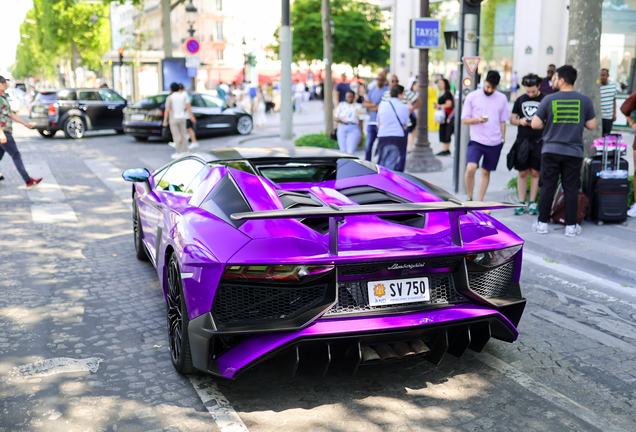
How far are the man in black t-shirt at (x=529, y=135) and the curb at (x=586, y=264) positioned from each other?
1.52 meters

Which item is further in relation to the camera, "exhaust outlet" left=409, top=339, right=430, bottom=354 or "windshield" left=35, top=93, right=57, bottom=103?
"windshield" left=35, top=93, right=57, bottom=103

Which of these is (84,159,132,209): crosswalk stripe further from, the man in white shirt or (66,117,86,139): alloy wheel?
(66,117,86,139): alloy wheel

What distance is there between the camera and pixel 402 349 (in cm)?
350

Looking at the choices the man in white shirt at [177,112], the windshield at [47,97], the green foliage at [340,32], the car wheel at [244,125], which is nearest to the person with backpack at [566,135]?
the man in white shirt at [177,112]

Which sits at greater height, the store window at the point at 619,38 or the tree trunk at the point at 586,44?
the store window at the point at 619,38

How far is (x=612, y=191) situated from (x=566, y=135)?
1117mm

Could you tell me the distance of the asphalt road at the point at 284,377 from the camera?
11.0 feet

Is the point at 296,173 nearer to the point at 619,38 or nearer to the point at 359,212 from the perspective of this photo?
the point at 359,212

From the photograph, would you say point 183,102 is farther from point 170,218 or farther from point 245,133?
point 170,218

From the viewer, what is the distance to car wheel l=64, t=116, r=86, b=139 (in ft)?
69.2

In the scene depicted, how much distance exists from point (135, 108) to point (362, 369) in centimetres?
1717

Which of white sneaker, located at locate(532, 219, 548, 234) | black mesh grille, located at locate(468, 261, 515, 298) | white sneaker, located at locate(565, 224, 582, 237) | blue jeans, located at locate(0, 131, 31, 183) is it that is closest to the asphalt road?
black mesh grille, located at locate(468, 261, 515, 298)

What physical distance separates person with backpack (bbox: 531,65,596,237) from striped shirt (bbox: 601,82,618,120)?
4075mm

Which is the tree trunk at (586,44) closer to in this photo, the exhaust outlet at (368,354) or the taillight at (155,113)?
the exhaust outlet at (368,354)
